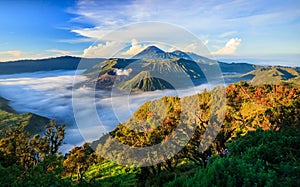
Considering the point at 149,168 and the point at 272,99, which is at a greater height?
the point at 272,99

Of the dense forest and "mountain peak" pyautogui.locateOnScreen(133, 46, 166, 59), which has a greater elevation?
"mountain peak" pyautogui.locateOnScreen(133, 46, 166, 59)

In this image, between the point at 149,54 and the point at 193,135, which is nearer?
the point at 193,135

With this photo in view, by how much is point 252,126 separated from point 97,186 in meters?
11.5

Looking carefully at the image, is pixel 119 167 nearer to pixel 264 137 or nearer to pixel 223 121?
pixel 223 121

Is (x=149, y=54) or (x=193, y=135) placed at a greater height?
(x=149, y=54)

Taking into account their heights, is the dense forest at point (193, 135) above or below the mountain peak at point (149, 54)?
below

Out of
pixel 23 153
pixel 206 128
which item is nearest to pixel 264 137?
pixel 206 128

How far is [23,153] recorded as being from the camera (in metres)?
17.7

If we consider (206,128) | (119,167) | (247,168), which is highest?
(247,168)

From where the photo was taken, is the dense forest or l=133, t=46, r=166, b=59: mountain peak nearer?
the dense forest

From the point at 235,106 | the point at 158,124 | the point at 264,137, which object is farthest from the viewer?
the point at 235,106

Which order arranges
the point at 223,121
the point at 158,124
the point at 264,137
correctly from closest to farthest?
the point at 264,137 < the point at 158,124 < the point at 223,121

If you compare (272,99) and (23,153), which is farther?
(23,153)

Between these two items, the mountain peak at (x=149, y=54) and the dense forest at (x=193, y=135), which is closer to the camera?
the dense forest at (x=193, y=135)
